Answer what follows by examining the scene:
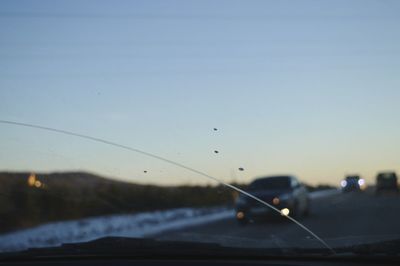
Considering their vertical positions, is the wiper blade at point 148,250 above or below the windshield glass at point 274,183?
below

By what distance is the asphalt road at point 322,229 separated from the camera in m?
4.50

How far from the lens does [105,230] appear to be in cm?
1447

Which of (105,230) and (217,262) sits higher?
(105,230)

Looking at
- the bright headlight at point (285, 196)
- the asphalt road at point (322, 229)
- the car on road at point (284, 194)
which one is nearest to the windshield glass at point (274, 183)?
the car on road at point (284, 194)

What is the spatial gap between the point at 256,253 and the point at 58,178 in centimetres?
246

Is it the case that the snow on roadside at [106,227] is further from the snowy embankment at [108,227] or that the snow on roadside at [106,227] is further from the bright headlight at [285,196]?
the bright headlight at [285,196]

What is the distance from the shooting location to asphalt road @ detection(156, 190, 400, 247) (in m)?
4.50

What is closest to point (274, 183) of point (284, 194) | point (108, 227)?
point (284, 194)

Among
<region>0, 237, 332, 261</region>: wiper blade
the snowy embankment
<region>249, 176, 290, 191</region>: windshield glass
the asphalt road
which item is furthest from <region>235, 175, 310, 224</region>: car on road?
<region>0, 237, 332, 261</region>: wiper blade

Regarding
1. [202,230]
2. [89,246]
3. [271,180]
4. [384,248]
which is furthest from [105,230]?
[384,248]

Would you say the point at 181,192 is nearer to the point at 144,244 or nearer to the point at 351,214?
the point at 144,244

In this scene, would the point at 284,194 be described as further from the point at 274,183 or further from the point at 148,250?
the point at 148,250

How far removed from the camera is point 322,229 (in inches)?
491

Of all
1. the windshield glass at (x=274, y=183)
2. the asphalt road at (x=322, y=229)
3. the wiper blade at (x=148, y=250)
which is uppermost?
the windshield glass at (x=274, y=183)
